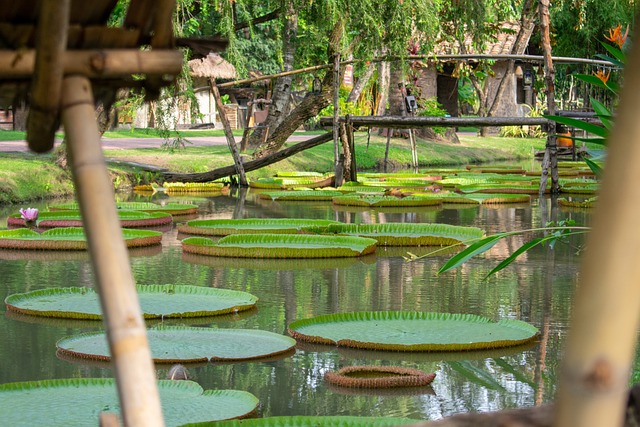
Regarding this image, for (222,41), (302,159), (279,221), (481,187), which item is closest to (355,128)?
(481,187)

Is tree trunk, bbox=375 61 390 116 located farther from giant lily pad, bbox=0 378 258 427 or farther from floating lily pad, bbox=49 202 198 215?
giant lily pad, bbox=0 378 258 427

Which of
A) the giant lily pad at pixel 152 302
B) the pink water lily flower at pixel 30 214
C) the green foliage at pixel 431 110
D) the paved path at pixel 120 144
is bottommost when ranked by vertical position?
the giant lily pad at pixel 152 302

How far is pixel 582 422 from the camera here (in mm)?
1124

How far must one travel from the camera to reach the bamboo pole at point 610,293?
3.57 ft

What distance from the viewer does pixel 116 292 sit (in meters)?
1.70

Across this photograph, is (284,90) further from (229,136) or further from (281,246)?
(281,246)

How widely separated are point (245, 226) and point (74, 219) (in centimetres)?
150

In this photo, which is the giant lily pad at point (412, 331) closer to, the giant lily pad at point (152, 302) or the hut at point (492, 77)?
the giant lily pad at point (152, 302)

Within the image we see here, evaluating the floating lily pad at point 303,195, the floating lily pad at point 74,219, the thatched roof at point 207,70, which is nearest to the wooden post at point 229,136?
the floating lily pad at point 303,195

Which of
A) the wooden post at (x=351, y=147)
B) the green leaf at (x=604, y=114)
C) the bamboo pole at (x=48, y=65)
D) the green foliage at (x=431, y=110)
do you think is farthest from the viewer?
the green foliage at (x=431, y=110)

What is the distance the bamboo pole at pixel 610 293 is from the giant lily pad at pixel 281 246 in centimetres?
638

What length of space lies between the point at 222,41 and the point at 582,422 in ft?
3.65

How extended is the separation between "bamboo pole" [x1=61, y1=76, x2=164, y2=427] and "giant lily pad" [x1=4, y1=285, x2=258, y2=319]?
11.9 feet

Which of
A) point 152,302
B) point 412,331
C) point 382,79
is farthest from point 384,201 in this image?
point 382,79
